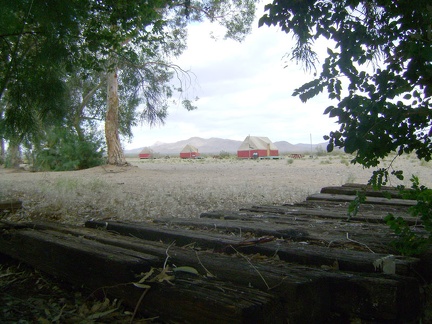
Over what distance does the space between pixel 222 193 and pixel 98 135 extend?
38.6 ft

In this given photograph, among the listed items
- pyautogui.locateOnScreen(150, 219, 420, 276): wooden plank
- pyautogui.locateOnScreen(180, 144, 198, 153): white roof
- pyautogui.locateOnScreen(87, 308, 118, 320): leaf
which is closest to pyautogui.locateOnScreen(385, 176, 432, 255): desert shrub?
pyautogui.locateOnScreen(150, 219, 420, 276): wooden plank

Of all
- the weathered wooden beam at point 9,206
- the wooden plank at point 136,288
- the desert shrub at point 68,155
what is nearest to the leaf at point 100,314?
the wooden plank at point 136,288

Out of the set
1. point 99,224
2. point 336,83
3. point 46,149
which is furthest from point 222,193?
point 46,149

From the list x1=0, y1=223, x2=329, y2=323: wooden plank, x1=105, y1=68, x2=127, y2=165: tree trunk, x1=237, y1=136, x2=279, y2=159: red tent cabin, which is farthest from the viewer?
x1=237, y1=136, x2=279, y2=159: red tent cabin

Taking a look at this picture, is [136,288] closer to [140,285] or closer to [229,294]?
[140,285]

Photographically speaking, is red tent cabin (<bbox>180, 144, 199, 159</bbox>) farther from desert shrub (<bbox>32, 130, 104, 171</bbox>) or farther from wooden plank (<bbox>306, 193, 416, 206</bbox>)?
wooden plank (<bbox>306, 193, 416, 206</bbox>)

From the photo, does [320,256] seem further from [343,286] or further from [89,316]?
[89,316]

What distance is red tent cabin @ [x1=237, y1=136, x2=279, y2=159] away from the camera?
118 ft

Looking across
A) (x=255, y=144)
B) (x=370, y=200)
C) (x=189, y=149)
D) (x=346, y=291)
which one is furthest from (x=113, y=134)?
(x=189, y=149)

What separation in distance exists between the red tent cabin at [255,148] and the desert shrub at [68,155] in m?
21.2

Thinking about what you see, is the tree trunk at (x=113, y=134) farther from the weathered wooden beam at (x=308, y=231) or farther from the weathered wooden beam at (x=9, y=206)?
the weathered wooden beam at (x=308, y=231)

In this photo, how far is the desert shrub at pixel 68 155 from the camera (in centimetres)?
1468

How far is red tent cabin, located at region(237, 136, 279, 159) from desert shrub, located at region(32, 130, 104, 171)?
21180 millimetres

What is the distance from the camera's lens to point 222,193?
6.09 m
